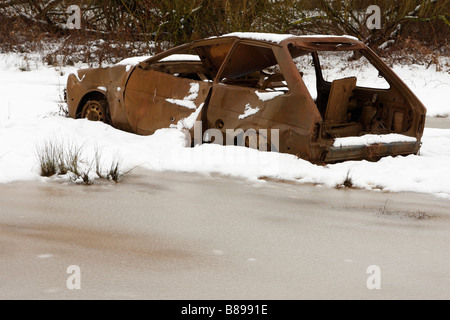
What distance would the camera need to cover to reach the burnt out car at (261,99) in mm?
6461

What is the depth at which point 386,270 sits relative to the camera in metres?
3.90

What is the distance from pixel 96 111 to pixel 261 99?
2573 mm

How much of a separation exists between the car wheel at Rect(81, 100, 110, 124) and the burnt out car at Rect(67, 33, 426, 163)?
13 mm

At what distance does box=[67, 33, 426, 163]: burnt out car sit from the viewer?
6.46 metres

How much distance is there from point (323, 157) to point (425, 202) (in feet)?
3.94

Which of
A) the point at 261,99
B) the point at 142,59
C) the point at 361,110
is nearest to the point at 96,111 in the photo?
the point at 142,59

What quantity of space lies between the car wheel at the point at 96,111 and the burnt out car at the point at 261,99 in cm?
1
